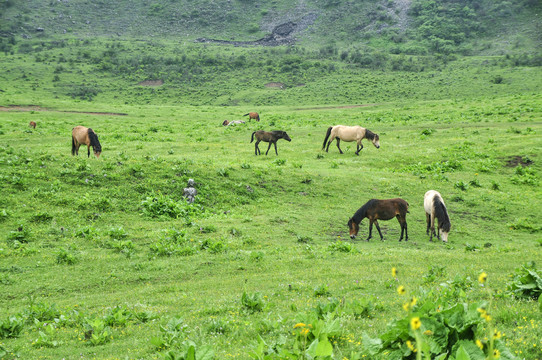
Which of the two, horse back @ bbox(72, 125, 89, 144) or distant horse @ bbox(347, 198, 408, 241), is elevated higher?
horse back @ bbox(72, 125, 89, 144)

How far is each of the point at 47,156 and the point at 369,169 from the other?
64.4 feet

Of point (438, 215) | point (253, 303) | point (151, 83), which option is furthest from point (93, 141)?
point (151, 83)

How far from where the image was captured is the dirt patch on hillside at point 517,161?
97.1 feet

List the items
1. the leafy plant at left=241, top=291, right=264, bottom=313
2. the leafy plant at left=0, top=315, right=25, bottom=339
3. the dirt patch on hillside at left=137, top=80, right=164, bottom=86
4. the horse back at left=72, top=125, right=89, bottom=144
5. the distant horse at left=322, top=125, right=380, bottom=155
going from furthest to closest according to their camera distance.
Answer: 1. the dirt patch on hillside at left=137, top=80, right=164, bottom=86
2. the distant horse at left=322, top=125, right=380, bottom=155
3. the horse back at left=72, top=125, right=89, bottom=144
4. the leafy plant at left=241, top=291, right=264, bottom=313
5. the leafy plant at left=0, top=315, right=25, bottom=339

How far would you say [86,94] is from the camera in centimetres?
7781

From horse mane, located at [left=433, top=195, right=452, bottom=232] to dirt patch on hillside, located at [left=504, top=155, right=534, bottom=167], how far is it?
47.4 ft

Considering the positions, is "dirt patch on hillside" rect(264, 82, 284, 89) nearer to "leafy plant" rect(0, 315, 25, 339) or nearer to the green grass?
the green grass

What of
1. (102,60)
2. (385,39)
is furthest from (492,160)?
(385,39)

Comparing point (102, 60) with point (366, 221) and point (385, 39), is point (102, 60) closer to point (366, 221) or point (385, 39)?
point (385, 39)

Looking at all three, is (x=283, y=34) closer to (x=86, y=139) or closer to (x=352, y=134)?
(x=352, y=134)

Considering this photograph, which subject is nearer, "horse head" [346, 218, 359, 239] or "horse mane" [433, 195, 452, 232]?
"horse mane" [433, 195, 452, 232]

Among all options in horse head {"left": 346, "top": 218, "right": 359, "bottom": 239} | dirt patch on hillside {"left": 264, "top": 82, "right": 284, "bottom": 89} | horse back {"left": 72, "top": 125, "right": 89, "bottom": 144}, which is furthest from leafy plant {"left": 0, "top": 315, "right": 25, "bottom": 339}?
dirt patch on hillside {"left": 264, "top": 82, "right": 284, "bottom": 89}

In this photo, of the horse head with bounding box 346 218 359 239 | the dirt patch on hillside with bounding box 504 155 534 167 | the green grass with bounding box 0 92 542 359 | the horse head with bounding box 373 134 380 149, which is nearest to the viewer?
the green grass with bounding box 0 92 542 359

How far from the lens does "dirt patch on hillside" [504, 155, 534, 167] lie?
29603mm
